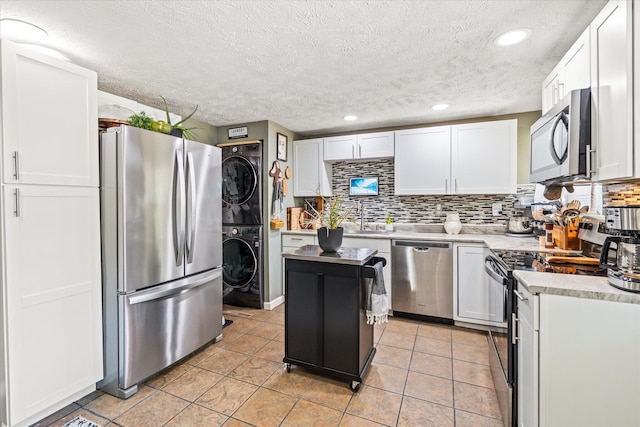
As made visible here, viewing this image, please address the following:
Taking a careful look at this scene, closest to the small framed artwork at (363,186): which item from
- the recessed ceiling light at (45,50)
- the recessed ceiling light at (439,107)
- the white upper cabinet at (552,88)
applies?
the recessed ceiling light at (439,107)

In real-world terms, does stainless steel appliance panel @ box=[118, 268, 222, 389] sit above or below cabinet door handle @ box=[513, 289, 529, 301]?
below

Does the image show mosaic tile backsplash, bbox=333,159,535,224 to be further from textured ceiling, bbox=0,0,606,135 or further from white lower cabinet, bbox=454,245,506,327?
textured ceiling, bbox=0,0,606,135

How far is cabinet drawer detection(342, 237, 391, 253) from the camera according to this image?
3.36m

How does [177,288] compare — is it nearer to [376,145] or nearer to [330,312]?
[330,312]

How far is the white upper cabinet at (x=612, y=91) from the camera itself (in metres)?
1.22

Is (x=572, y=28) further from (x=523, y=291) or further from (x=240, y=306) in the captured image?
Result: (x=240, y=306)

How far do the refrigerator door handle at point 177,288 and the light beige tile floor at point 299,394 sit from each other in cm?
63

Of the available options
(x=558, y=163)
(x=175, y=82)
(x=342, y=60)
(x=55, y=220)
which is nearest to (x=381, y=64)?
(x=342, y=60)

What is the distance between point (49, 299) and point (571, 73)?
3.34 meters

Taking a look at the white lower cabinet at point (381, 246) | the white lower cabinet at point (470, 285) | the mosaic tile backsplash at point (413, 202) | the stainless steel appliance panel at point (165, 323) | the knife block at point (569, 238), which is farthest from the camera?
the mosaic tile backsplash at point (413, 202)

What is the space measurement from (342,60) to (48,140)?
1886 millimetres

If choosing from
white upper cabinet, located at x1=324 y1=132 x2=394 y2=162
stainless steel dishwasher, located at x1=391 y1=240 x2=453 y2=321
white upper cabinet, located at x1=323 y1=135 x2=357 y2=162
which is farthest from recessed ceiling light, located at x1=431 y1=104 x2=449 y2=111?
stainless steel dishwasher, located at x1=391 y1=240 x2=453 y2=321

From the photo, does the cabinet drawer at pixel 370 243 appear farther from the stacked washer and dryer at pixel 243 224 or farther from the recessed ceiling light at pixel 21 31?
the recessed ceiling light at pixel 21 31

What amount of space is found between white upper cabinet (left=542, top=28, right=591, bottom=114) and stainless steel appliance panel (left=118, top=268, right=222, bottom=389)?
9.42 ft
